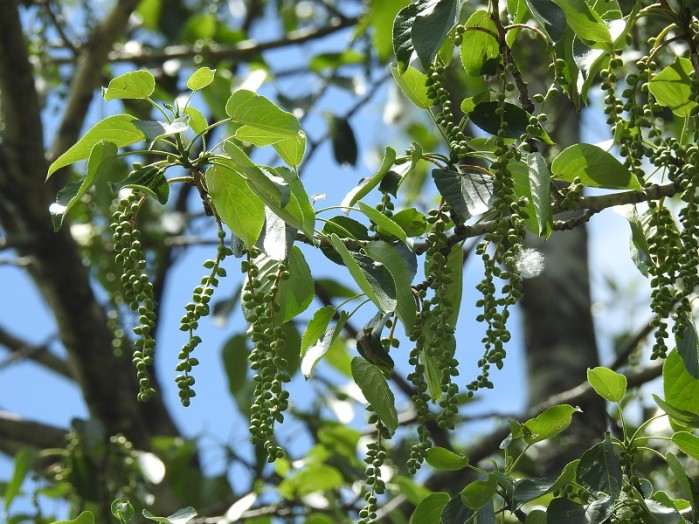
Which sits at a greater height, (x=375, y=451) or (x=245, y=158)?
(x=245, y=158)

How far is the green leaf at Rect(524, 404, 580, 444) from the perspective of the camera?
4.09 feet

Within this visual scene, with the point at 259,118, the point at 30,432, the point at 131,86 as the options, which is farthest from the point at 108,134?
the point at 30,432

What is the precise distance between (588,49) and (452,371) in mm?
417

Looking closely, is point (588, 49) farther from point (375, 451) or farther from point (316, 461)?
point (316, 461)

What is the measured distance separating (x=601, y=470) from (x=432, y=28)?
1.66 feet

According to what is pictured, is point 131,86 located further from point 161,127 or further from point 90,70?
point 90,70

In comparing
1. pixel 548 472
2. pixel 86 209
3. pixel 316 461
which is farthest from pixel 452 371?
pixel 86 209

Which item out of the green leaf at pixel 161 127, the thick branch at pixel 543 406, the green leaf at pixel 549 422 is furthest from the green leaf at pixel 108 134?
the thick branch at pixel 543 406

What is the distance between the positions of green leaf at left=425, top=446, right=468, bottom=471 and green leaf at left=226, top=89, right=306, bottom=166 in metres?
0.39

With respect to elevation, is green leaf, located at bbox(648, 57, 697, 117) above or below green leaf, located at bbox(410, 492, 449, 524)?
above

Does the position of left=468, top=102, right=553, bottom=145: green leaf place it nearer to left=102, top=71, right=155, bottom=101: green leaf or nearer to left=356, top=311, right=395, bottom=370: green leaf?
left=356, top=311, right=395, bottom=370: green leaf

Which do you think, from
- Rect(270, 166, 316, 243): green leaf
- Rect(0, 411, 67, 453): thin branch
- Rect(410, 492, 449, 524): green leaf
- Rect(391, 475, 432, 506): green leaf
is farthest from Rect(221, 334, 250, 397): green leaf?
Rect(270, 166, 316, 243): green leaf

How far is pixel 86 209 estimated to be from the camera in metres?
3.02

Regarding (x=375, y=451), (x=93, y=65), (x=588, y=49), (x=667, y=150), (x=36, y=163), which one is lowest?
(x=375, y=451)
